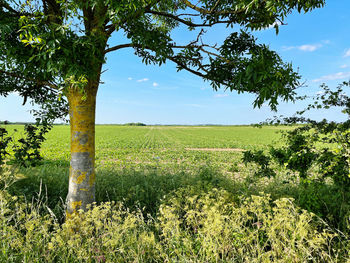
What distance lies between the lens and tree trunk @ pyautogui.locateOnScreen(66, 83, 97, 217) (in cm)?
394

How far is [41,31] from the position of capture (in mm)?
2877

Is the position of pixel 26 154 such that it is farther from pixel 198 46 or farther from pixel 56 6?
pixel 198 46

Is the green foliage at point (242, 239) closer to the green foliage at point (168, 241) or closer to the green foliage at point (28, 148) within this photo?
the green foliage at point (168, 241)

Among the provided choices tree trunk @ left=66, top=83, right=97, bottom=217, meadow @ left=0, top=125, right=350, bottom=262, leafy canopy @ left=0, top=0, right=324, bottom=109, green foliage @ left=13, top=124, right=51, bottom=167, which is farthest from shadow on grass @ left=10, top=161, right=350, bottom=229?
leafy canopy @ left=0, top=0, right=324, bottom=109

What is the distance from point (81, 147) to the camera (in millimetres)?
3949

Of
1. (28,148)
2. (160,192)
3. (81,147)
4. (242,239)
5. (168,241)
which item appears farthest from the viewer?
(28,148)

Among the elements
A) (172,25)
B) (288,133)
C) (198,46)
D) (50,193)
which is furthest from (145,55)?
(50,193)

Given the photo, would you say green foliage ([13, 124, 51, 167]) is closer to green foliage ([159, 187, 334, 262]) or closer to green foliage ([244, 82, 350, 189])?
green foliage ([159, 187, 334, 262])

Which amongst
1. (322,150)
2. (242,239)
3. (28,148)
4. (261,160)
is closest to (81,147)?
(242,239)

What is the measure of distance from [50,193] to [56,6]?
15.1 ft

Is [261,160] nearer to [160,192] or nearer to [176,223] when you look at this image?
[160,192]

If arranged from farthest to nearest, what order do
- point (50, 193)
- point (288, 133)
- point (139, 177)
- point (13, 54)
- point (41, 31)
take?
point (139, 177)
point (50, 193)
point (288, 133)
point (13, 54)
point (41, 31)

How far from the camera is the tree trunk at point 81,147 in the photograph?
394 centimetres

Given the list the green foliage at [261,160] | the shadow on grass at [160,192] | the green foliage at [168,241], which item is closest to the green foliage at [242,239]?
the green foliage at [168,241]
